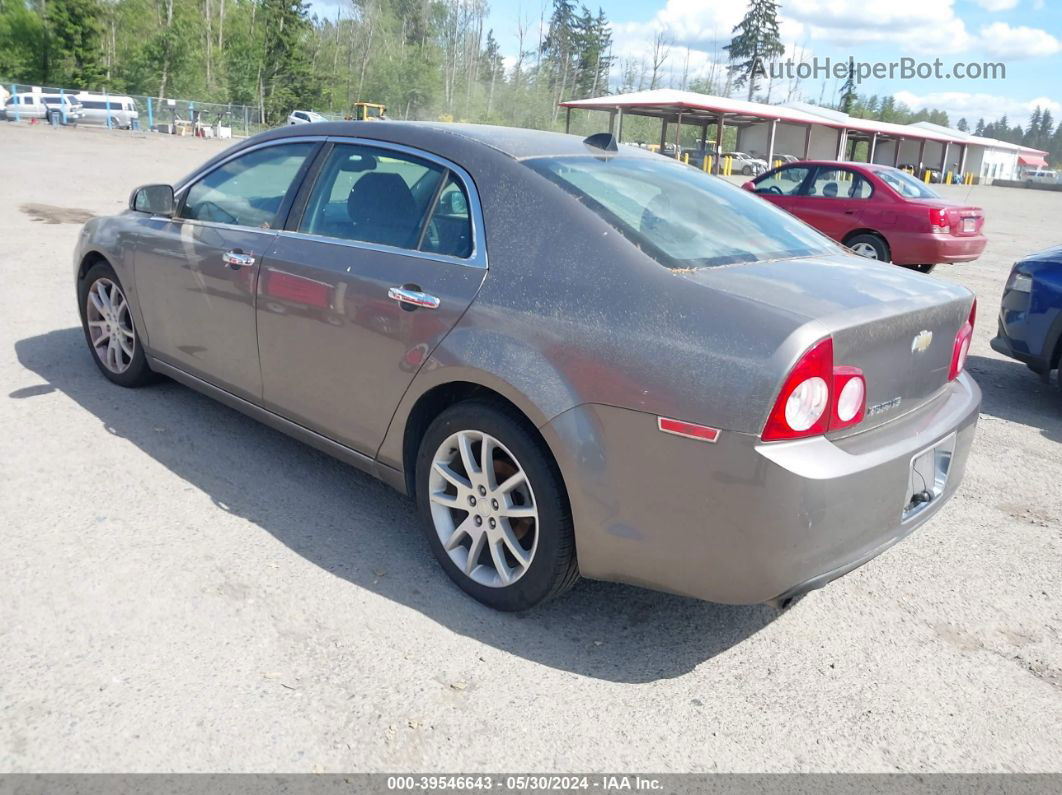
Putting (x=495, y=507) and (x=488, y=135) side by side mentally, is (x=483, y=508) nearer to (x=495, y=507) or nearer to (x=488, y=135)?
(x=495, y=507)

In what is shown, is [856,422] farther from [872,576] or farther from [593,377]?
[872,576]

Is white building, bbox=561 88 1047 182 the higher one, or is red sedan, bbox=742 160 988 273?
white building, bbox=561 88 1047 182

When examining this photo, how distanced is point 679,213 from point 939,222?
31.5 feet

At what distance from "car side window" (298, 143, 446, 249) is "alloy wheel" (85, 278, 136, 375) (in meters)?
1.80

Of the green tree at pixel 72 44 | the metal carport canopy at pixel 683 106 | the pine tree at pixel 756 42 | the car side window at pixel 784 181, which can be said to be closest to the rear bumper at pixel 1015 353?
the car side window at pixel 784 181

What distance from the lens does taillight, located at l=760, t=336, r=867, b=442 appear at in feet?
7.89

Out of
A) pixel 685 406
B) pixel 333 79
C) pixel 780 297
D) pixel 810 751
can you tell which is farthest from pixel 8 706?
pixel 333 79

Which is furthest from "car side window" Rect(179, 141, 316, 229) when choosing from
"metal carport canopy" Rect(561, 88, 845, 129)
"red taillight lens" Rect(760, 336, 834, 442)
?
"metal carport canopy" Rect(561, 88, 845, 129)

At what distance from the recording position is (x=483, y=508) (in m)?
3.07

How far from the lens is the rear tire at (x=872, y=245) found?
1176cm

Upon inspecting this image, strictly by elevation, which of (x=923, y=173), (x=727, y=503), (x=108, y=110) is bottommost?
(x=727, y=503)

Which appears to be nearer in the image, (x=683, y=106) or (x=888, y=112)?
(x=683, y=106)

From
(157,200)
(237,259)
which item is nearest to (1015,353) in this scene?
(237,259)

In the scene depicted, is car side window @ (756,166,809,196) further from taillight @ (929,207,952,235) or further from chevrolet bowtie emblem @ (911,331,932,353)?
chevrolet bowtie emblem @ (911,331,932,353)
